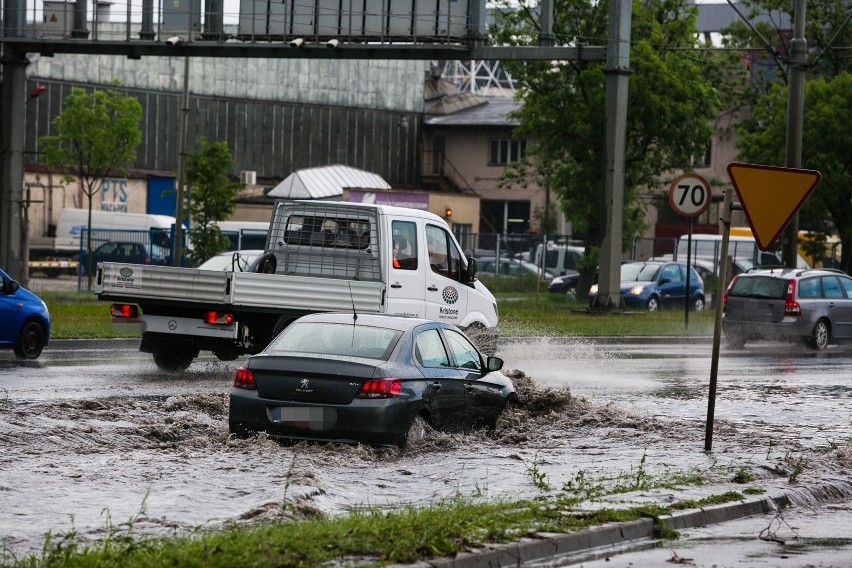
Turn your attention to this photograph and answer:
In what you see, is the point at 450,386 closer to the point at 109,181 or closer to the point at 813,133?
the point at 813,133

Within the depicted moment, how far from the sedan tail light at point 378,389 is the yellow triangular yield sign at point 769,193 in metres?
3.41

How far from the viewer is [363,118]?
82.2 meters

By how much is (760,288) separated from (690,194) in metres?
2.44

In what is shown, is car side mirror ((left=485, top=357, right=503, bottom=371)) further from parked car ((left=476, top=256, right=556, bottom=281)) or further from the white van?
the white van

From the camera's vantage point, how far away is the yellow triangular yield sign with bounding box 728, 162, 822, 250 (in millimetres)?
12969

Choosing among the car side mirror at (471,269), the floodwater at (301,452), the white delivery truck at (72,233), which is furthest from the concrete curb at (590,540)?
the white delivery truck at (72,233)

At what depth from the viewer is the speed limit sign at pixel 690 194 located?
2938 centimetres

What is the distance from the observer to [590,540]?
8.62m

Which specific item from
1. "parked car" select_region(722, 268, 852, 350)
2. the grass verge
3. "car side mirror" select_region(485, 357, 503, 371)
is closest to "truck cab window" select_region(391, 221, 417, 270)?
"car side mirror" select_region(485, 357, 503, 371)

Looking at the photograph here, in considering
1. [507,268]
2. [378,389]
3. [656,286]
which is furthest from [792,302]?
[507,268]

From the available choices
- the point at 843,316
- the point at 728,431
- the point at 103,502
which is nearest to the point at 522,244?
the point at 843,316

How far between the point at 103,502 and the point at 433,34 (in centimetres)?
2412

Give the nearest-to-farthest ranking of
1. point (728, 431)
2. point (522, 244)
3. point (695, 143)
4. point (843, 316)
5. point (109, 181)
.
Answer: point (728, 431), point (843, 316), point (695, 143), point (522, 244), point (109, 181)

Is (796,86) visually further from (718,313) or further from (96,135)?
(96,135)
